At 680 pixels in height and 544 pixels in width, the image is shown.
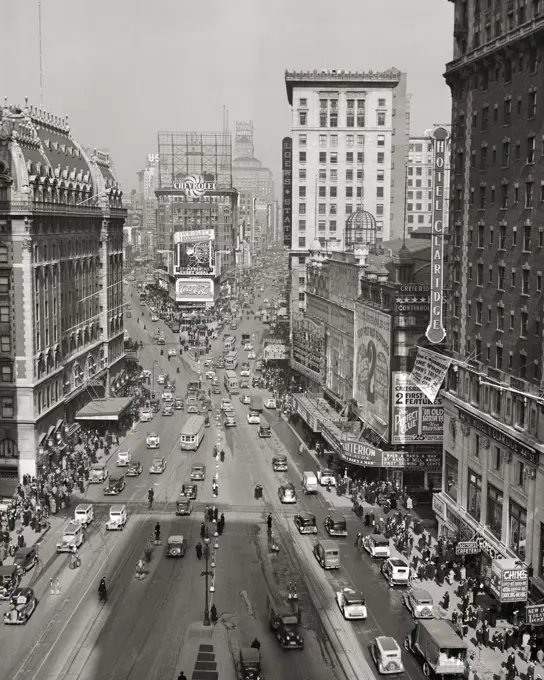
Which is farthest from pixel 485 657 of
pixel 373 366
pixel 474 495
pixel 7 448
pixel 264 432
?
pixel 264 432

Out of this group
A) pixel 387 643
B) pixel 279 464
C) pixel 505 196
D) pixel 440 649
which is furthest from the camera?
pixel 279 464

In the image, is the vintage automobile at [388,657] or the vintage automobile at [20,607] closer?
the vintage automobile at [388,657]

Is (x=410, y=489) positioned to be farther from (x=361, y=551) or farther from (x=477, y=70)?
(x=477, y=70)

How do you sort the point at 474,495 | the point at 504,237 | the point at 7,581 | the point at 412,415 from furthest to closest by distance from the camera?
the point at 412,415
the point at 474,495
the point at 504,237
the point at 7,581

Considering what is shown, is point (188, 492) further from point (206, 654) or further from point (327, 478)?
point (206, 654)

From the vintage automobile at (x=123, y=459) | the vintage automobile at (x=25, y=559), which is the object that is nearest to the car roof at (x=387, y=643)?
the vintage automobile at (x=25, y=559)

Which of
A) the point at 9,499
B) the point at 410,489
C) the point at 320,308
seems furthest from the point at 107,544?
the point at 320,308

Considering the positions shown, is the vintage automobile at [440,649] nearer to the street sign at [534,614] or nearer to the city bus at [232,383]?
the street sign at [534,614]
